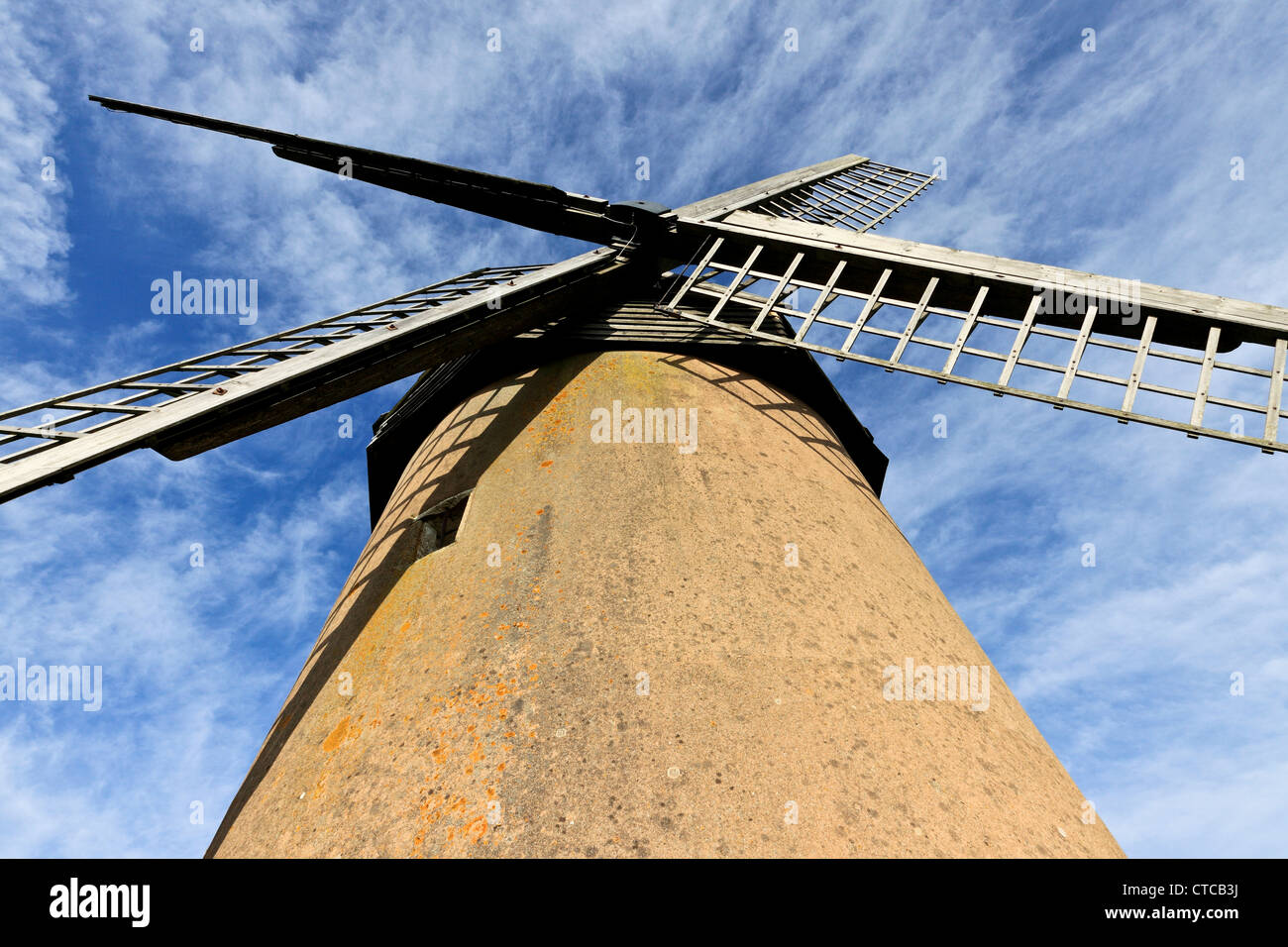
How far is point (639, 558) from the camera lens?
3.55 meters

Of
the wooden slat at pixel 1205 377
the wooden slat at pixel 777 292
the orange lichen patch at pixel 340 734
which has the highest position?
the wooden slat at pixel 777 292

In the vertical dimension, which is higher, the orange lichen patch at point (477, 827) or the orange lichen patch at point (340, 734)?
the orange lichen patch at point (340, 734)

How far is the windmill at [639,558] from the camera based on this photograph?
Answer: 106 inches

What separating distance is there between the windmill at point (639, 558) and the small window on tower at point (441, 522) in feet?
0.06

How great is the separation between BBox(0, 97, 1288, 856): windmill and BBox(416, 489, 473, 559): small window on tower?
2 cm

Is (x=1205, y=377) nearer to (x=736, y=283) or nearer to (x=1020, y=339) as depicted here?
(x=1020, y=339)

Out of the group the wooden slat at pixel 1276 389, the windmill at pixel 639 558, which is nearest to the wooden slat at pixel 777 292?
the windmill at pixel 639 558

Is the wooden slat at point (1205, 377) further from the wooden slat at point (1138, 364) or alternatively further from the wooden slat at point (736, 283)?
the wooden slat at point (736, 283)

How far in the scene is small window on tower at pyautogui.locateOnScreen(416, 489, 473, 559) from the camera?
14.3ft

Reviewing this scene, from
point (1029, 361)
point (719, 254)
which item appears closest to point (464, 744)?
point (1029, 361)

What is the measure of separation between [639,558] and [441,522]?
1.54 m

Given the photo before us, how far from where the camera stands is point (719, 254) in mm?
6383

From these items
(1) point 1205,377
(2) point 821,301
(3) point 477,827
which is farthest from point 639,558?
(1) point 1205,377

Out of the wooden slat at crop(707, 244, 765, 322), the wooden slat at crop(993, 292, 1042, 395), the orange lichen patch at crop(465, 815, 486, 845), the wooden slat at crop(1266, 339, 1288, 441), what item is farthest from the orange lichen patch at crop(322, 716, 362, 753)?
the wooden slat at crop(1266, 339, 1288, 441)
